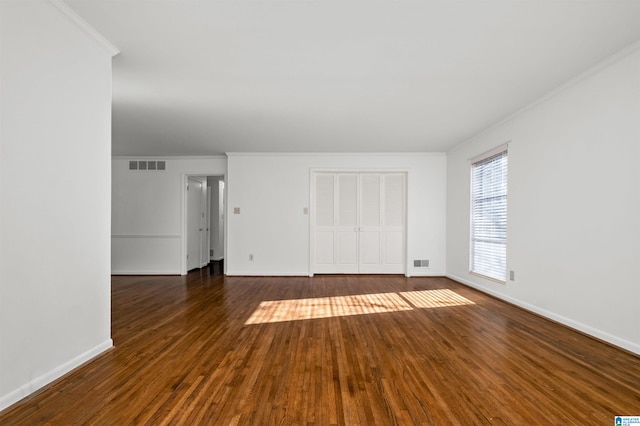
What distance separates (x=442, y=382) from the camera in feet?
7.47

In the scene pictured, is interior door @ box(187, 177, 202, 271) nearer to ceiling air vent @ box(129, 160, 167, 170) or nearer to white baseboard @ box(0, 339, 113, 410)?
ceiling air vent @ box(129, 160, 167, 170)

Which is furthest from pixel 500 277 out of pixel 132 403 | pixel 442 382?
pixel 132 403

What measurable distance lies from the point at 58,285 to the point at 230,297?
290 cm

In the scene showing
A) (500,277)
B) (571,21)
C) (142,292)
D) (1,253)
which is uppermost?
(571,21)

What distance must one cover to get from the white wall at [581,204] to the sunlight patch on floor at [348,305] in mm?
946

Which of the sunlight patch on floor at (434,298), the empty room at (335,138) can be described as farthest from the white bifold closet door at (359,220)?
the sunlight patch on floor at (434,298)

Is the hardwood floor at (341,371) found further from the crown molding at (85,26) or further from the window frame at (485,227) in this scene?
the crown molding at (85,26)

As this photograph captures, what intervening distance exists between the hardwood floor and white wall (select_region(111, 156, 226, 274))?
3.17 metres

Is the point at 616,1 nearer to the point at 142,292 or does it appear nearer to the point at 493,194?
the point at 493,194

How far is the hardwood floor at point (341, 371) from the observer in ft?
6.20

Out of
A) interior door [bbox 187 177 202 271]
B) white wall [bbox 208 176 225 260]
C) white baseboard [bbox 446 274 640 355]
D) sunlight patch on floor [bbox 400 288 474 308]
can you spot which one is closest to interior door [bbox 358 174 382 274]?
sunlight patch on floor [bbox 400 288 474 308]

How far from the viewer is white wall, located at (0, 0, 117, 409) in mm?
1938

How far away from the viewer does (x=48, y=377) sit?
2186mm

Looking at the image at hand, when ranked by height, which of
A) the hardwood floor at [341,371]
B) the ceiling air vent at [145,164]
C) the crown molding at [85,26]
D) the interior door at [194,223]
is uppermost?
the crown molding at [85,26]
